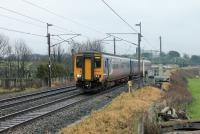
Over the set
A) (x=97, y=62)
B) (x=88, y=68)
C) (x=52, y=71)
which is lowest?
(x=52, y=71)

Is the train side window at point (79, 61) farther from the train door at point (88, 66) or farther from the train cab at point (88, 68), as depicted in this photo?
the train door at point (88, 66)

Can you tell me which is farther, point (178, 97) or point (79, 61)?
point (79, 61)

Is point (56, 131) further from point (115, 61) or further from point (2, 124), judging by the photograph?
point (115, 61)

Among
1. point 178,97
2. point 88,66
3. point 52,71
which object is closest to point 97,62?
point 88,66

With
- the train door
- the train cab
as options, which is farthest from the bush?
the train door

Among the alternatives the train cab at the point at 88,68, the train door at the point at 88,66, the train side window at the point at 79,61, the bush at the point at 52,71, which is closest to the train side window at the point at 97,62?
the train cab at the point at 88,68

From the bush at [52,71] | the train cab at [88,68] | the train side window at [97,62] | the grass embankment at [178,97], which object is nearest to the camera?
the grass embankment at [178,97]

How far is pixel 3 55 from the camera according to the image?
7738 cm

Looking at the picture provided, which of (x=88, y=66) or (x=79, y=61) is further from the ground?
(x=79, y=61)

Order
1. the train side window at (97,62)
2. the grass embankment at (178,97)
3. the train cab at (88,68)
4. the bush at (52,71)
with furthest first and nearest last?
1. the bush at (52,71)
2. the train side window at (97,62)
3. the train cab at (88,68)
4. the grass embankment at (178,97)

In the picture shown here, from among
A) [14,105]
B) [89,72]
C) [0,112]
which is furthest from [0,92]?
[0,112]

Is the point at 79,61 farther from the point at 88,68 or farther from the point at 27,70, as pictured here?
the point at 27,70

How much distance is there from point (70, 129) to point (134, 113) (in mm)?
5105

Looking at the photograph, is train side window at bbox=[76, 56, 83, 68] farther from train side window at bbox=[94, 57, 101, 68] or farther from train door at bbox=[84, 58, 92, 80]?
train side window at bbox=[94, 57, 101, 68]
